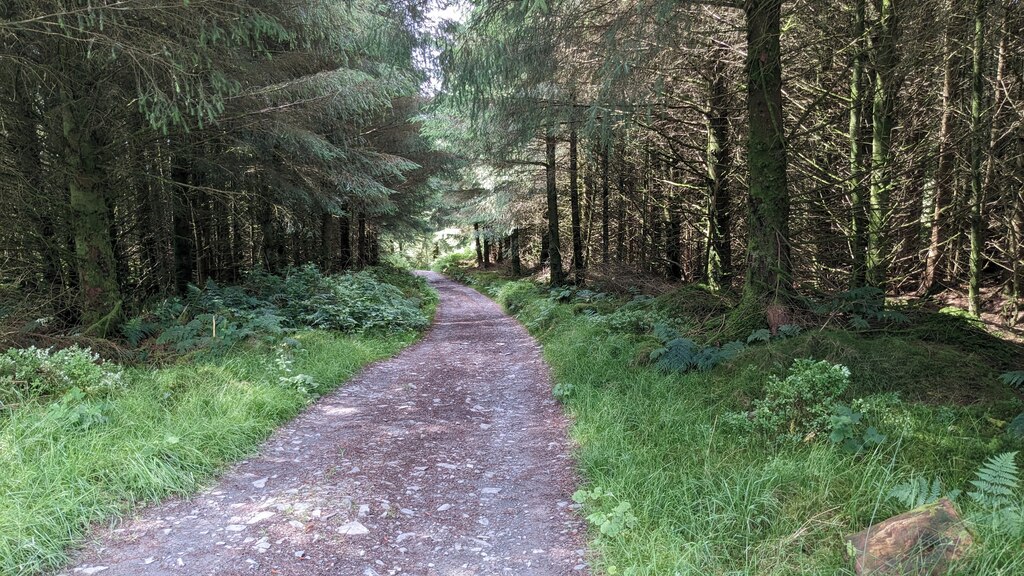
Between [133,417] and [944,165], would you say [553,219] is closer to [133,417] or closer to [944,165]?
[944,165]

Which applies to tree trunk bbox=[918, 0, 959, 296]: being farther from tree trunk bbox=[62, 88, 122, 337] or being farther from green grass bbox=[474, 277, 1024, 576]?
tree trunk bbox=[62, 88, 122, 337]

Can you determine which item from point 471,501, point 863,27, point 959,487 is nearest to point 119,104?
point 471,501

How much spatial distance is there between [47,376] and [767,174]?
7.89m

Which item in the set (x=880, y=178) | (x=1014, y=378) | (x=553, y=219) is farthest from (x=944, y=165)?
(x=553, y=219)

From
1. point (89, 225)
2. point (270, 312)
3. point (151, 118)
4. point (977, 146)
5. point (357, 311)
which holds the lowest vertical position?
point (357, 311)

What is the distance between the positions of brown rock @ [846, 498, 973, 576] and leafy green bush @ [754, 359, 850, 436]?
1.39 meters

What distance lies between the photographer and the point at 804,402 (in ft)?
13.1

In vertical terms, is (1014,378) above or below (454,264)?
below

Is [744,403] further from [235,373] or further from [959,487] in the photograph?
[235,373]

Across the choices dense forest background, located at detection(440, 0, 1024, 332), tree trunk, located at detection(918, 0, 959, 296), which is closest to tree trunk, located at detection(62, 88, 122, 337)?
dense forest background, located at detection(440, 0, 1024, 332)

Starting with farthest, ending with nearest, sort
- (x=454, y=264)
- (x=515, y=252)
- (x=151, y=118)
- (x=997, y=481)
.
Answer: (x=454, y=264)
(x=515, y=252)
(x=151, y=118)
(x=997, y=481)

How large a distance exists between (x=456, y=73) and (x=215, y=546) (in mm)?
5701

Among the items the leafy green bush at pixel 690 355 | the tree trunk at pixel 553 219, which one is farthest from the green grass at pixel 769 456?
the tree trunk at pixel 553 219

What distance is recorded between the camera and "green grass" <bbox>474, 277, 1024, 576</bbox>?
2.63m
